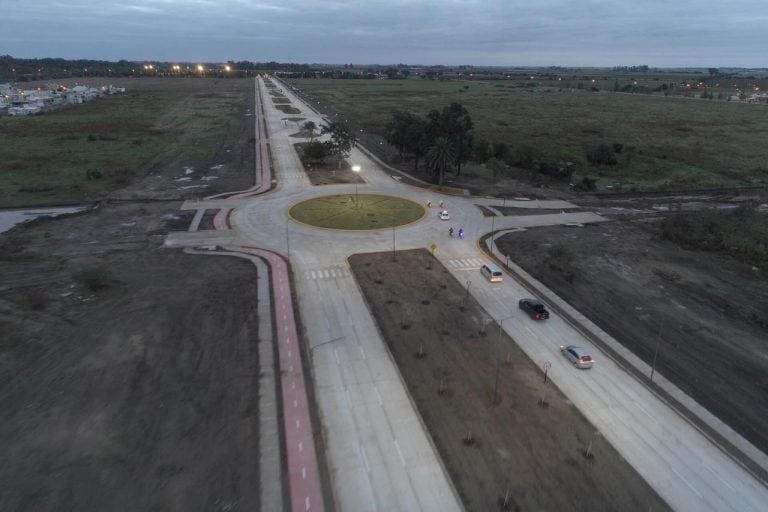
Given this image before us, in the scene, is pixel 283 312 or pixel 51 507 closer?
pixel 51 507

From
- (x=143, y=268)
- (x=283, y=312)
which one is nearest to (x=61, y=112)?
(x=143, y=268)

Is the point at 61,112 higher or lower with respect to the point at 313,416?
higher

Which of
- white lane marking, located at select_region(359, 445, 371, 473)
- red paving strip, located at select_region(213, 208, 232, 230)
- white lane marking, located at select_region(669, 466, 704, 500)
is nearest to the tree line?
red paving strip, located at select_region(213, 208, 232, 230)

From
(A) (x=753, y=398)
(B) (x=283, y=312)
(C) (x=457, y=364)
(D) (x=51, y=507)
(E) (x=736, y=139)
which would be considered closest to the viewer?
(D) (x=51, y=507)

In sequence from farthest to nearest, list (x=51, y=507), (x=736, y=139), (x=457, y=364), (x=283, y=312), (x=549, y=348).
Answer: (x=736, y=139)
(x=283, y=312)
(x=549, y=348)
(x=457, y=364)
(x=51, y=507)

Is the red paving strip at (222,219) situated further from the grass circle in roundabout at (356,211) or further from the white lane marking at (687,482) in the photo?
the white lane marking at (687,482)

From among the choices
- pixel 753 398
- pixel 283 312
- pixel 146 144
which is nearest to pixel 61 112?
pixel 146 144

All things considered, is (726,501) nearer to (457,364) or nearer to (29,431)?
(457,364)
